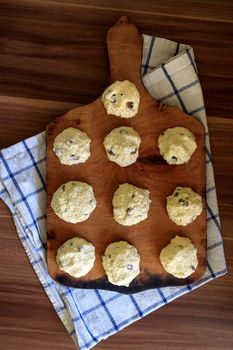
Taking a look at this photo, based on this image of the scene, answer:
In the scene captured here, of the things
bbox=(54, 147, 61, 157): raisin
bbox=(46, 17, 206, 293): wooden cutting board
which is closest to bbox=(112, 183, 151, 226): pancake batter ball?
bbox=(46, 17, 206, 293): wooden cutting board

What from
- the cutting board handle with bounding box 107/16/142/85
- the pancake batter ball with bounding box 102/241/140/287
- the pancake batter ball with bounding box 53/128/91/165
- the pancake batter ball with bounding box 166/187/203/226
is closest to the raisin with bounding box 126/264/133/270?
the pancake batter ball with bounding box 102/241/140/287

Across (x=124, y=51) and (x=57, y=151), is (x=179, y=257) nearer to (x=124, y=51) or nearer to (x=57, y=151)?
(x=57, y=151)

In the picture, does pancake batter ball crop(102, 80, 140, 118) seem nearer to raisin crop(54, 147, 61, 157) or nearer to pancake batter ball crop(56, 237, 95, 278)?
raisin crop(54, 147, 61, 157)

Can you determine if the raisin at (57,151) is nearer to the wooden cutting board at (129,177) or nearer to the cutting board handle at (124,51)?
the wooden cutting board at (129,177)

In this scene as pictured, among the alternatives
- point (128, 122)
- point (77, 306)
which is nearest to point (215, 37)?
point (128, 122)

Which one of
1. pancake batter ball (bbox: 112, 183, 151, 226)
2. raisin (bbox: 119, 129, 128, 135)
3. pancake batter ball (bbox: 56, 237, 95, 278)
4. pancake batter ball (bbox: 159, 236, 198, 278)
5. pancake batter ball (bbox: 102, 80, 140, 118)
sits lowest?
pancake batter ball (bbox: 159, 236, 198, 278)

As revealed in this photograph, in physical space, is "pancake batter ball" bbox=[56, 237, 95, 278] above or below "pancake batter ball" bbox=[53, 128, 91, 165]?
below

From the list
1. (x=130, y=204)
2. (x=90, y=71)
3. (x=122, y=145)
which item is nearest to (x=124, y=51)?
(x=90, y=71)
